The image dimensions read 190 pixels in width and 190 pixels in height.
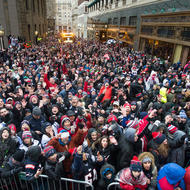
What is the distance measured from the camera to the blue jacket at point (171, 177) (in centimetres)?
247

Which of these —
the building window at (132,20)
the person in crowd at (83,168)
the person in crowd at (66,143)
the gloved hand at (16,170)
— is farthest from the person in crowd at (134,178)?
the building window at (132,20)

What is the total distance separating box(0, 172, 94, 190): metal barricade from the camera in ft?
9.72

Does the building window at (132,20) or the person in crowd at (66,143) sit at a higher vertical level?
the building window at (132,20)

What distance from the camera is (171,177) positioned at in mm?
2502

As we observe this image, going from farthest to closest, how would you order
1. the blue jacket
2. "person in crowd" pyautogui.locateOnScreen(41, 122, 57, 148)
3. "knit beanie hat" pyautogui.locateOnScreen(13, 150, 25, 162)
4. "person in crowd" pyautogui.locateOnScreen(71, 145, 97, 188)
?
"person in crowd" pyautogui.locateOnScreen(41, 122, 57, 148)
"knit beanie hat" pyautogui.locateOnScreen(13, 150, 25, 162)
"person in crowd" pyautogui.locateOnScreen(71, 145, 97, 188)
the blue jacket

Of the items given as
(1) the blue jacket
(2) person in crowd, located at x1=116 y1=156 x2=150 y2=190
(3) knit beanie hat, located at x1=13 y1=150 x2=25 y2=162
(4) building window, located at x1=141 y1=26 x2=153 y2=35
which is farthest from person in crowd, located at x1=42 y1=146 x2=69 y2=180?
(4) building window, located at x1=141 y1=26 x2=153 y2=35

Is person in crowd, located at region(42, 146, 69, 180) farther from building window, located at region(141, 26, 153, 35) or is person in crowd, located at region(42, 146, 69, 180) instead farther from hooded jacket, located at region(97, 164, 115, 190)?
building window, located at region(141, 26, 153, 35)

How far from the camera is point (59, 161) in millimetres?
2879

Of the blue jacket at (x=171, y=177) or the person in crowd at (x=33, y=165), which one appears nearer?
the blue jacket at (x=171, y=177)

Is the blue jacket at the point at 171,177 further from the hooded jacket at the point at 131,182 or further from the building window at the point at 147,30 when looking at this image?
the building window at the point at 147,30

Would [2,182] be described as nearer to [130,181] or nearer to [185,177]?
[130,181]

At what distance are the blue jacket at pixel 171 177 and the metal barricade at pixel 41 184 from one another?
1.31 m

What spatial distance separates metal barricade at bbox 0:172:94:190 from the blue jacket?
1306 millimetres

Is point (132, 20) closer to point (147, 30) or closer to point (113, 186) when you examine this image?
point (147, 30)
